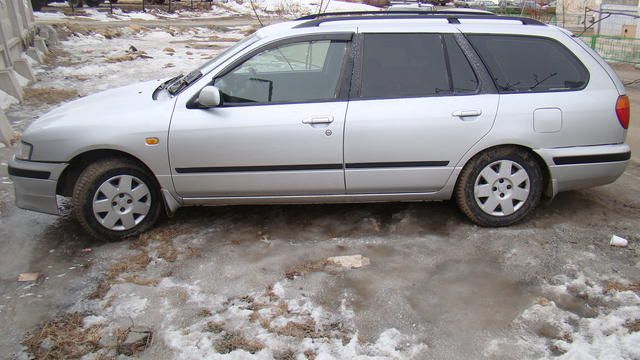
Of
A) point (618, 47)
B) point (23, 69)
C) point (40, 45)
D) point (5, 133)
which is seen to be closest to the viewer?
point (5, 133)

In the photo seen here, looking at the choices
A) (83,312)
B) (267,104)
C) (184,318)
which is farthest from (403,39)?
(83,312)

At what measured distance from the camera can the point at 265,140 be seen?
4.09 m

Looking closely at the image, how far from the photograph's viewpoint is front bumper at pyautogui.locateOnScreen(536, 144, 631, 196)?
14.0 ft

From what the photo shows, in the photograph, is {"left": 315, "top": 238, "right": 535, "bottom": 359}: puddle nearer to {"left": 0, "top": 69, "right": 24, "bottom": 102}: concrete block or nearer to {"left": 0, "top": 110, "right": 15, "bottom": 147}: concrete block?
{"left": 0, "top": 110, "right": 15, "bottom": 147}: concrete block

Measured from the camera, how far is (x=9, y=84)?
878 centimetres

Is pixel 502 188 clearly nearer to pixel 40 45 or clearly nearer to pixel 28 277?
pixel 28 277

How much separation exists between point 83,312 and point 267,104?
1.94 meters

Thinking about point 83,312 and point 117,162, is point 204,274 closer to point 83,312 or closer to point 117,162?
point 83,312

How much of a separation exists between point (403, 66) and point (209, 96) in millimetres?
1527

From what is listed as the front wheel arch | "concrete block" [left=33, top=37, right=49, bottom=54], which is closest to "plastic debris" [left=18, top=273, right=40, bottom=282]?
the front wheel arch

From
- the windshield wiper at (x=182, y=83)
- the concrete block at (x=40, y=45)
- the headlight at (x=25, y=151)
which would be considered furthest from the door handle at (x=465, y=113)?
the concrete block at (x=40, y=45)

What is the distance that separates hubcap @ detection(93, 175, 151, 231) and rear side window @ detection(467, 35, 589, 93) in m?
2.91

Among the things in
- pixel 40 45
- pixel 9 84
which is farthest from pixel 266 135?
pixel 40 45

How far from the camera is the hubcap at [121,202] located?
422 cm
